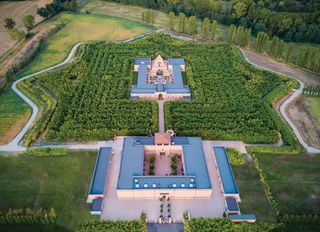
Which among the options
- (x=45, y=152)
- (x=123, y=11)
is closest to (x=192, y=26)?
(x=123, y=11)

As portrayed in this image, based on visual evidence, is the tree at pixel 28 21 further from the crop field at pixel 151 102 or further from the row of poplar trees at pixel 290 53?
the row of poplar trees at pixel 290 53

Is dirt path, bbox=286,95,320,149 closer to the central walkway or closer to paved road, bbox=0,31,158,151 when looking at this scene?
the central walkway

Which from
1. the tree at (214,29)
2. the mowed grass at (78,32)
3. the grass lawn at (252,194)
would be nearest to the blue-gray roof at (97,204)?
the grass lawn at (252,194)

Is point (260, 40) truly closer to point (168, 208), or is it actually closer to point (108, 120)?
point (108, 120)

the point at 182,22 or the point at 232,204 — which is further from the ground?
the point at 182,22

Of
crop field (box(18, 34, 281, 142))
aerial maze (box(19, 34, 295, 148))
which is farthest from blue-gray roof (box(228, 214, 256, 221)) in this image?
crop field (box(18, 34, 281, 142))

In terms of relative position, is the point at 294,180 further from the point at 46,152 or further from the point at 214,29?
the point at 214,29
